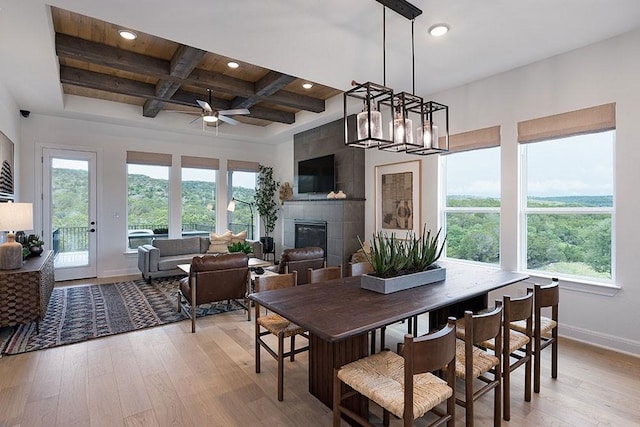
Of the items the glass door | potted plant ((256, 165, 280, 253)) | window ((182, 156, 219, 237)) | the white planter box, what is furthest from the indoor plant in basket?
the glass door

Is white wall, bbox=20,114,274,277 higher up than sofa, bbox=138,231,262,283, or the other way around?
white wall, bbox=20,114,274,277

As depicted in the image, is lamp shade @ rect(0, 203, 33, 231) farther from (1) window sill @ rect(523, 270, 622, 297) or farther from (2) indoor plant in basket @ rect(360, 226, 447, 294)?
(1) window sill @ rect(523, 270, 622, 297)

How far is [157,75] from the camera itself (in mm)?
4023

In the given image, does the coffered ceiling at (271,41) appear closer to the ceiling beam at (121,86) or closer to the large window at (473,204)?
the ceiling beam at (121,86)

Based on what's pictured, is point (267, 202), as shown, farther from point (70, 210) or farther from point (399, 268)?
point (399, 268)

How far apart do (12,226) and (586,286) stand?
5.65 m

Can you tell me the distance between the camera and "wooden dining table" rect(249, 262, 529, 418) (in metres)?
1.67

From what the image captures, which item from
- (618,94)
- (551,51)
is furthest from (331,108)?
(618,94)

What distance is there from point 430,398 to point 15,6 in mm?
3926

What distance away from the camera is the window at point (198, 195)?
6984 mm

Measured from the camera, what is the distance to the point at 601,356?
291 cm

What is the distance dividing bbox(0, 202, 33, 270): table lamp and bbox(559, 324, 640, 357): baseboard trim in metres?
5.60

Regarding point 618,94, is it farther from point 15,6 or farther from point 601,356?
point 15,6

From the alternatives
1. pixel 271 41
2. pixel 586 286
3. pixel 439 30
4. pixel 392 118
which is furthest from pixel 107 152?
pixel 586 286
